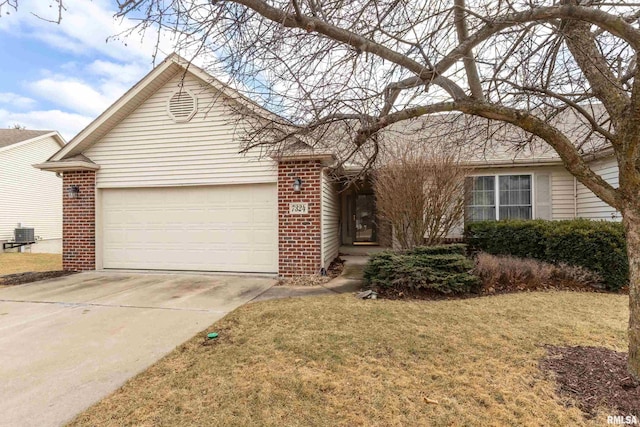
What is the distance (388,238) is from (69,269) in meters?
8.96

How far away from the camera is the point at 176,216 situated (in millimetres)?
8562

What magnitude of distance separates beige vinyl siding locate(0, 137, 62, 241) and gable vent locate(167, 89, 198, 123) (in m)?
13.6

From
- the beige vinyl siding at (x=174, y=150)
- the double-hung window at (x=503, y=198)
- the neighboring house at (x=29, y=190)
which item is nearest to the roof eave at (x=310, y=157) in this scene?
the beige vinyl siding at (x=174, y=150)

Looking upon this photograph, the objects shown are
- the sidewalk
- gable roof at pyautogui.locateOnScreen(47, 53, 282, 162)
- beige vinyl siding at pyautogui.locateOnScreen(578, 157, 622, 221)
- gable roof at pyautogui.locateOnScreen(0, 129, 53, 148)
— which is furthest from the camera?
gable roof at pyautogui.locateOnScreen(0, 129, 53, 148)

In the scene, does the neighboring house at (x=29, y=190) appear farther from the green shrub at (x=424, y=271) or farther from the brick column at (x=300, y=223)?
the green shrub at (x=424, y=271)

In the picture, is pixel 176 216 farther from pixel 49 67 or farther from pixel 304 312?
pixel 304 312

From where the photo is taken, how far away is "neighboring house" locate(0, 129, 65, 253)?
1628cm

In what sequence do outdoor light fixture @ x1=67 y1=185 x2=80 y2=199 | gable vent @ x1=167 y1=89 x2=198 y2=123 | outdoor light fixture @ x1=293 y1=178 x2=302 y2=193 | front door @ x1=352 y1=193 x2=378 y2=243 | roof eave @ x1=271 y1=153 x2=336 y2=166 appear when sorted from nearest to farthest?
roof eave @ x1=271 y1=153 x2=336 y2=166 → outdoor light fixture @ x1=293 y1=178 x2=302 y2=193 → gable vent @ x1=167 y1=89 x2=198 y2=123 → outdoor light fixture @ x1=67 y1=185 x2=80 y2=199 → front door @ x1=352 y1=193 x2=378 y2=243

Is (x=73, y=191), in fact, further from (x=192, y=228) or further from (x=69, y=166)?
(x=192, y=228)

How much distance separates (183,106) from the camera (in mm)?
8250

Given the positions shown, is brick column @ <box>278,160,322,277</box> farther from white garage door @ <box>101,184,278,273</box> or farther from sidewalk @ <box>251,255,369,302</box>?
sidewalk @ <box>251,255,369,302</box>

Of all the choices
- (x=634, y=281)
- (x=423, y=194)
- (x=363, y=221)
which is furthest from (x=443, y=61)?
(x=363, y=221)

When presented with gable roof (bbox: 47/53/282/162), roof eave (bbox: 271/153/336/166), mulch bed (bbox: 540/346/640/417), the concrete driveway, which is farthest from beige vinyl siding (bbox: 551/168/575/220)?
gable roof (bbox: 47/53/282/162)

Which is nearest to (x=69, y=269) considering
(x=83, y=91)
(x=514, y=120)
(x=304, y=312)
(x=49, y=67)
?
(x=83, y=91)
